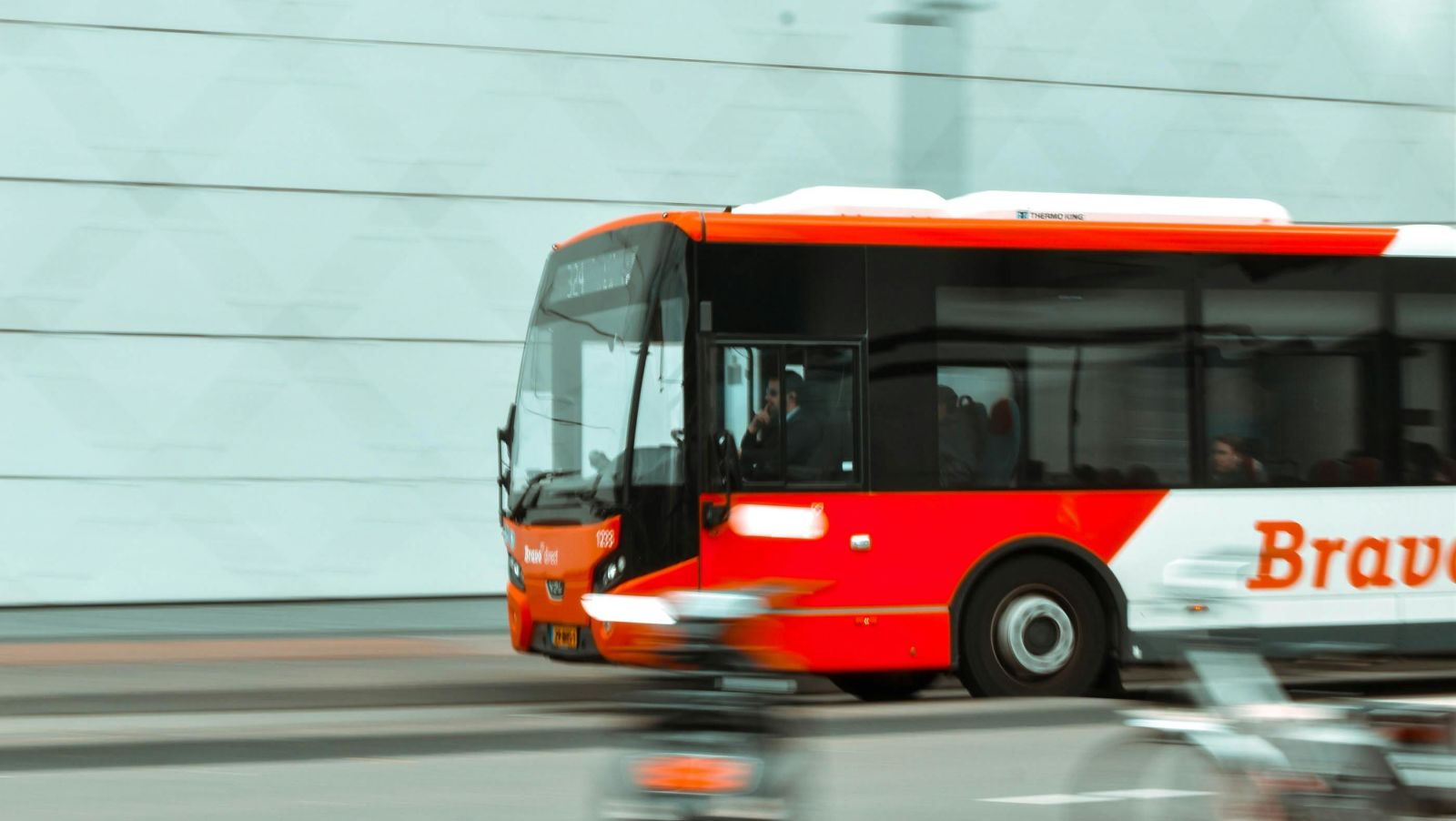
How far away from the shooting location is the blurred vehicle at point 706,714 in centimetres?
523

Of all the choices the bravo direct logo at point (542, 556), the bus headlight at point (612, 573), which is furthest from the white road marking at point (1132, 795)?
the bravo direct logo at point (542, 556)

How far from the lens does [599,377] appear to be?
10727 mm

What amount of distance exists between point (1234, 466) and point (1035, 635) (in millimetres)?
1617

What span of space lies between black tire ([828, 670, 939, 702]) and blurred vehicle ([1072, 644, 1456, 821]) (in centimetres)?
631

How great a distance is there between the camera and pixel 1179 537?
36.4 ft

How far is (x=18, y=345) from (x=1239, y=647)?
43.1 feet

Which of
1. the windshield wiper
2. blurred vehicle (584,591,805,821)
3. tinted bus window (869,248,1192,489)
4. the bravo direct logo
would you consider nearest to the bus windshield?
the windshield wiper

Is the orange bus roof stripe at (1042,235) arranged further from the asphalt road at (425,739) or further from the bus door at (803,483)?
the asphalt road at (425,739)

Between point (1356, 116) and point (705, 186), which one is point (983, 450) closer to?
point (705, 186)

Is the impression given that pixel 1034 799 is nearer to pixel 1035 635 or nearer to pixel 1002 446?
pixel 1035 635

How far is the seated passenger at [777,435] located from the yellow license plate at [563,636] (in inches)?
54.3

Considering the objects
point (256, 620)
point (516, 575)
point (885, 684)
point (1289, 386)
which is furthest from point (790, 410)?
point (256, 620)

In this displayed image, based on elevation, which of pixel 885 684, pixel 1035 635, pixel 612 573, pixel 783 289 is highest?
pixel 783 289

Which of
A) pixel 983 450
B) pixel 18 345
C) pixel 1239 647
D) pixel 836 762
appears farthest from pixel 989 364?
pixel 18 345
